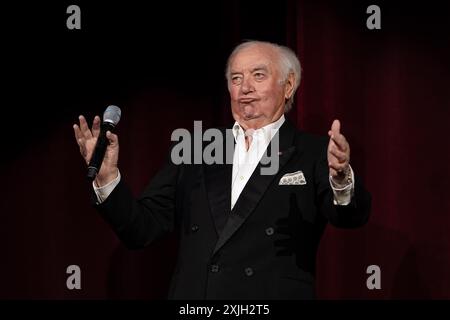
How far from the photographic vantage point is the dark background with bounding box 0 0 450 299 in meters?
2.44

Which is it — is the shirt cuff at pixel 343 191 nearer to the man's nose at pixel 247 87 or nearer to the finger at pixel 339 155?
the finger at pixel 339 155

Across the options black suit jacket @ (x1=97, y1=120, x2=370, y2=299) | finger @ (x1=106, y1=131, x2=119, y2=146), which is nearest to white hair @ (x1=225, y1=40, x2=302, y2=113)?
black suit jacket @ (x1=97, y1=120, x2=370, y2=299)

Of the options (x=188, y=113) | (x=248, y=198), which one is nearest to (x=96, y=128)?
(x=248, y=198)

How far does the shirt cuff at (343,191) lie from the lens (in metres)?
1.68

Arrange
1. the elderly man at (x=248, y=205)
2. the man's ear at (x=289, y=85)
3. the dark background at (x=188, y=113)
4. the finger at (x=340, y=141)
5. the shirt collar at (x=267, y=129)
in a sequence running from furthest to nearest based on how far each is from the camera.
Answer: the dark background at (x=188, y=113), the man's ear at (x=289, y=85), the shirt collar at (x=267, y=129), the elderly man at (x=248, y=205), the finger at (x=340, y=141)

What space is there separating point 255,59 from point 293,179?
371 millimetres

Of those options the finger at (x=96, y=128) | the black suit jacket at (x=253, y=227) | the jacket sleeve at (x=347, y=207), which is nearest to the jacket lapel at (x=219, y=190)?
the black suit jacket at (x=253, y=227)

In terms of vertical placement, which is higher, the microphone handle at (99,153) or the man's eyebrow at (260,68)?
the man's eyebrow at (260,68)

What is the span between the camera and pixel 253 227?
1.84m

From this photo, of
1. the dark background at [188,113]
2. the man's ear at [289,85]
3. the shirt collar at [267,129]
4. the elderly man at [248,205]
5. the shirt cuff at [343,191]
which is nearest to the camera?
the shirt cuff at [343,191]

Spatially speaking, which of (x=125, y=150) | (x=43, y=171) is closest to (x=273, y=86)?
(x=125, y=150)

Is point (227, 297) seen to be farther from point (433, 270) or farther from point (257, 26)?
point (257, 26)

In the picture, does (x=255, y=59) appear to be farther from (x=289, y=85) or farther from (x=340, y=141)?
(x=340, y=141)
